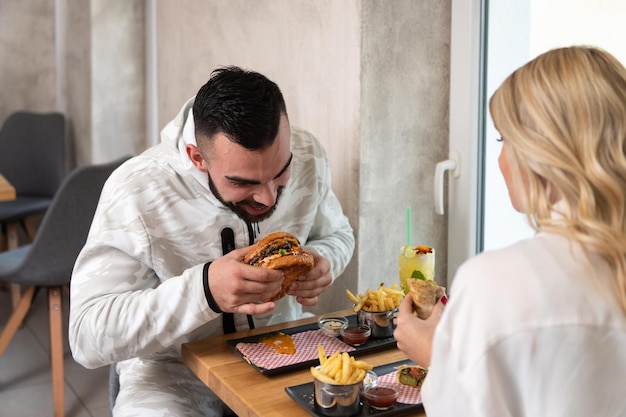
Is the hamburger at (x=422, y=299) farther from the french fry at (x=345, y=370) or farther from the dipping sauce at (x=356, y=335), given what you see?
the dipping sauce at (x=356, y=335)

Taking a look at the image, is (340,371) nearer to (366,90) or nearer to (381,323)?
(381,323)

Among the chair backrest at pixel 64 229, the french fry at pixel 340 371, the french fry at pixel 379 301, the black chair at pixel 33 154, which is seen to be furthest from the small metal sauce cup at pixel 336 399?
the black chair at pixel 33 154

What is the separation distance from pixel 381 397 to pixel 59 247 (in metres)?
2.03

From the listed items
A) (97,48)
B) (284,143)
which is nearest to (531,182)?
(284,143)

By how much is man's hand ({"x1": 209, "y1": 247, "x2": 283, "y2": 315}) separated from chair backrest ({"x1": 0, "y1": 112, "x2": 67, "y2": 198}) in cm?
355

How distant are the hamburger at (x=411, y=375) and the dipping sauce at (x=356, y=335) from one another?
210mm

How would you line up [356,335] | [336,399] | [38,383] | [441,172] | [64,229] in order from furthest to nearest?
[38,383] < [64,229] < [441,172] < [356,335] < [336,399]

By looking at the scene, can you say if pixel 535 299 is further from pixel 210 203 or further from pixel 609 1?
pixel 609 1

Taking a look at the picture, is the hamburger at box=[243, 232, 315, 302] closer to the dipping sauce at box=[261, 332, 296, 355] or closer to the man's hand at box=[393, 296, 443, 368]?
the dipping sauce at box=[261, 332, 296, 355]

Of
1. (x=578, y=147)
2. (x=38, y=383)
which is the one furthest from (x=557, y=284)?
(x=38, y=383)

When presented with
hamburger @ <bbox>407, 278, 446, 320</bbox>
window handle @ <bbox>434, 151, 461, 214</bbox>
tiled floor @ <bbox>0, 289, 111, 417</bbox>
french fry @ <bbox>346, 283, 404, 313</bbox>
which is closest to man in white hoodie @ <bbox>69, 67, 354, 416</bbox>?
french fry @ <bbox>346, 283, 404, 313</bbox>

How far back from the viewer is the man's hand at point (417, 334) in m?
1.28

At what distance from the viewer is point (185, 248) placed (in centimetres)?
185

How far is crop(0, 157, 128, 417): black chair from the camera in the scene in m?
2.89
